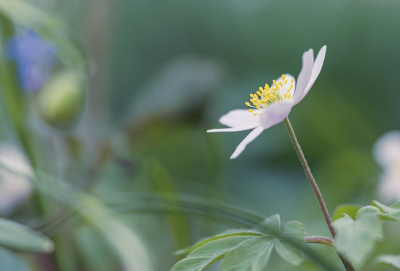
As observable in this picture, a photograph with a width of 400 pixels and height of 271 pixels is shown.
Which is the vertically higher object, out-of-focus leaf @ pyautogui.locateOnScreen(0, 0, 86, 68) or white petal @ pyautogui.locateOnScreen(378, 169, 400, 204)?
out-of-focus leaf @ pyautogui.locateOnScreen(0, 0, 86, 68)

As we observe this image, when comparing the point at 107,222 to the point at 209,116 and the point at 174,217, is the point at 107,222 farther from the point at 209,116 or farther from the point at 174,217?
the point at 209,116

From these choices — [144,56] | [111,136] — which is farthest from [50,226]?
[144,56]

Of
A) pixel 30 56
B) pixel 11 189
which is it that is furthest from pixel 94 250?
pixel 30 56

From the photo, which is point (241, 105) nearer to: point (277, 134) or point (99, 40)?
point (277, 134)

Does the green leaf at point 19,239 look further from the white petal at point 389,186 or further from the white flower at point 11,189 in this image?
the white petal at point 389,186

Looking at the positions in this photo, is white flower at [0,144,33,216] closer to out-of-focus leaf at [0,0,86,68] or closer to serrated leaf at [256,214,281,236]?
out-of-focus leaf at [0,0,86,68]

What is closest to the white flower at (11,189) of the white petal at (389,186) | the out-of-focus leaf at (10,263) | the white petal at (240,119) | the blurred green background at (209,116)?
the blurred green background at (209,116)

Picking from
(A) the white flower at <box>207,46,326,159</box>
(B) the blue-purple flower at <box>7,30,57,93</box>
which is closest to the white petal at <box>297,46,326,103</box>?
(A) the white flower at <box>207,46,326,159</box>
